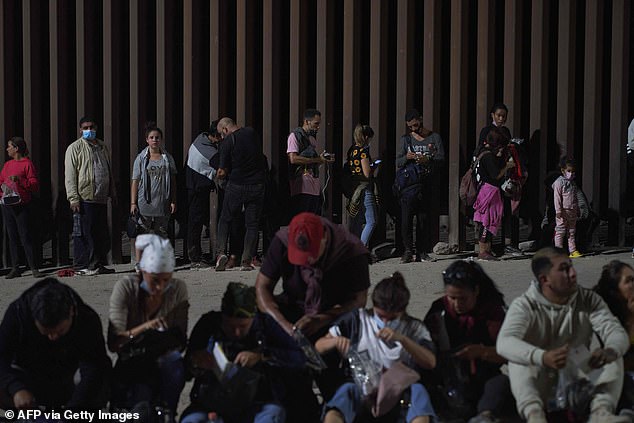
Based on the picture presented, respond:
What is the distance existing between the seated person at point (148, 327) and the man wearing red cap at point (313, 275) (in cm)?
63

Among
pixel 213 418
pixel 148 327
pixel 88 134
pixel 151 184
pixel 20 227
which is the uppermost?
pixel 88 134

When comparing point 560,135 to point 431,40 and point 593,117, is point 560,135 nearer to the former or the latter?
point 593,117

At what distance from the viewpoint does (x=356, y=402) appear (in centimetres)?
657

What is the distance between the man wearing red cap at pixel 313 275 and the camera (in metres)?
6.94

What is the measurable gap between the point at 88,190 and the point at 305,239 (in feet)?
18.8

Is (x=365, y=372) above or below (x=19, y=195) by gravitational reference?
below

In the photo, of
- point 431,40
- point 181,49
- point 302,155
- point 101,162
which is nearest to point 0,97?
point 101,162

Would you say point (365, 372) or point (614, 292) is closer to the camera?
point (365, 372)

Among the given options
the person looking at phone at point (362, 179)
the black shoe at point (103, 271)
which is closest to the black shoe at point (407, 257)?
the person looking at phone at point (362, 179)

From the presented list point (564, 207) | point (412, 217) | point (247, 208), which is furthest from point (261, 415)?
point (564, 207)

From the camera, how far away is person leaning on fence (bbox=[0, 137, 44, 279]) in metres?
12.0

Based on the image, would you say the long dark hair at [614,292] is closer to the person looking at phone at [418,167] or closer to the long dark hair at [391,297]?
the long dark hair at [391,297]

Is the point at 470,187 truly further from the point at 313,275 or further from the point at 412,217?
the point at 313,275

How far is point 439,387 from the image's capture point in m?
6.70
